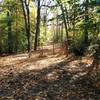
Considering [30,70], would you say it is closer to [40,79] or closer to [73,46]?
[40,79]

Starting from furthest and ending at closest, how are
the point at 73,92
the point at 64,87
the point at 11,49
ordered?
1. the point at 11,49
2. the point at 64,87
3. the point at 73,92

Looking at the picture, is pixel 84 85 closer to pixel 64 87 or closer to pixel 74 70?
pixel 64 87

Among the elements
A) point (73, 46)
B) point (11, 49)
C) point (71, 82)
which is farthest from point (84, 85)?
point (11, 49)

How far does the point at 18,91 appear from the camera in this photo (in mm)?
9469

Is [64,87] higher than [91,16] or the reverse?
the reverse

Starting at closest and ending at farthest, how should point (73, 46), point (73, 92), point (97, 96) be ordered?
point (97, 96), point (73, 92), point (73, 46)

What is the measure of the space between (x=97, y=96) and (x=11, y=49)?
91.9ft

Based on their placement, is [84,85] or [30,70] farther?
[30,70]

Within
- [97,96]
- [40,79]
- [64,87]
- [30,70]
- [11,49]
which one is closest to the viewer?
[97,96]

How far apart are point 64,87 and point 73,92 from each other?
0.70 metres

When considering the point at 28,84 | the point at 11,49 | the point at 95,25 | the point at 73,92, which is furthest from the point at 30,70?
the point at 11,49

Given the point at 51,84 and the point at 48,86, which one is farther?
the point at 51,84

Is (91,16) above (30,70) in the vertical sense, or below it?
above

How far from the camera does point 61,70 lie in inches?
484
